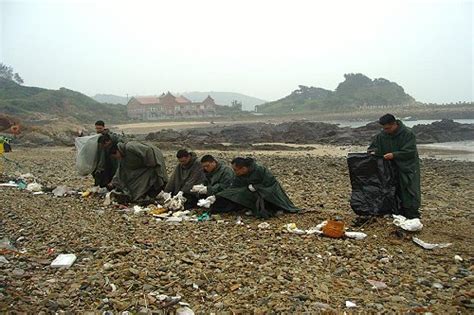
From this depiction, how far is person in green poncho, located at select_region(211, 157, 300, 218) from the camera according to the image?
675 cm

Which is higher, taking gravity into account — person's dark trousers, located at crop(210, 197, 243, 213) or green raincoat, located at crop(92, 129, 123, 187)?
green raincoat, located at crop(92, 129, 123, 187)

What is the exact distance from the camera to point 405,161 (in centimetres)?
634

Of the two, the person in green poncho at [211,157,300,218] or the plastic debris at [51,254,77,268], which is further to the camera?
the person in green poncho at [211,157,300,218]

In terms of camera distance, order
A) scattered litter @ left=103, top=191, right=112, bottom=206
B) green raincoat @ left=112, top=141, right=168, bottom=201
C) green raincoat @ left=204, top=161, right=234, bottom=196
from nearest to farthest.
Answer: green raincoat @ left=204, top=161, right=234, bottom=196 → scattered litter @ left=103, top=191, right=112, bottom=206 → green raincoat @ left=112, top=141, right=168, bottom=201

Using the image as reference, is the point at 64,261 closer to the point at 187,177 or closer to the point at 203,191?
the point at 203,191

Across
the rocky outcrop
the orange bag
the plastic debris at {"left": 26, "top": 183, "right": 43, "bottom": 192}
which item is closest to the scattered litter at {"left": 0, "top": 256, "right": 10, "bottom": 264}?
the orange bag

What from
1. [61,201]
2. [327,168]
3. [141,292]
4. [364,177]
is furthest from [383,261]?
[327,168]

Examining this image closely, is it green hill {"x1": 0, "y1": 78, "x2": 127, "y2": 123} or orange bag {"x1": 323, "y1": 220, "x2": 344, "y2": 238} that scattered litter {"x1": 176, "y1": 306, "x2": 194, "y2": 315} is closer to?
orange bag {"x1": 323, "y1": 220, "x2": 344, "y2": 238}

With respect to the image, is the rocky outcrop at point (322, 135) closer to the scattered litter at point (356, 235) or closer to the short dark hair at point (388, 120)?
the short dark hair at point (388, 120)

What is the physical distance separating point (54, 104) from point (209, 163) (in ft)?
192

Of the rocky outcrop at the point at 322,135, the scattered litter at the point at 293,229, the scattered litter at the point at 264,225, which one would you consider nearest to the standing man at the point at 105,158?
the scattered litter at the point at 264,225

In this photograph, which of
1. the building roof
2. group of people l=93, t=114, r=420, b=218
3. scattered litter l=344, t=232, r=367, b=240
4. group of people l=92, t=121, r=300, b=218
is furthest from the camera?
the building roof

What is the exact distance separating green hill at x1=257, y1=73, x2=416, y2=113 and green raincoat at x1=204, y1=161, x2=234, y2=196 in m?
69.9

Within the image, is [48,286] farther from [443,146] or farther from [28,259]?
[443,146]
